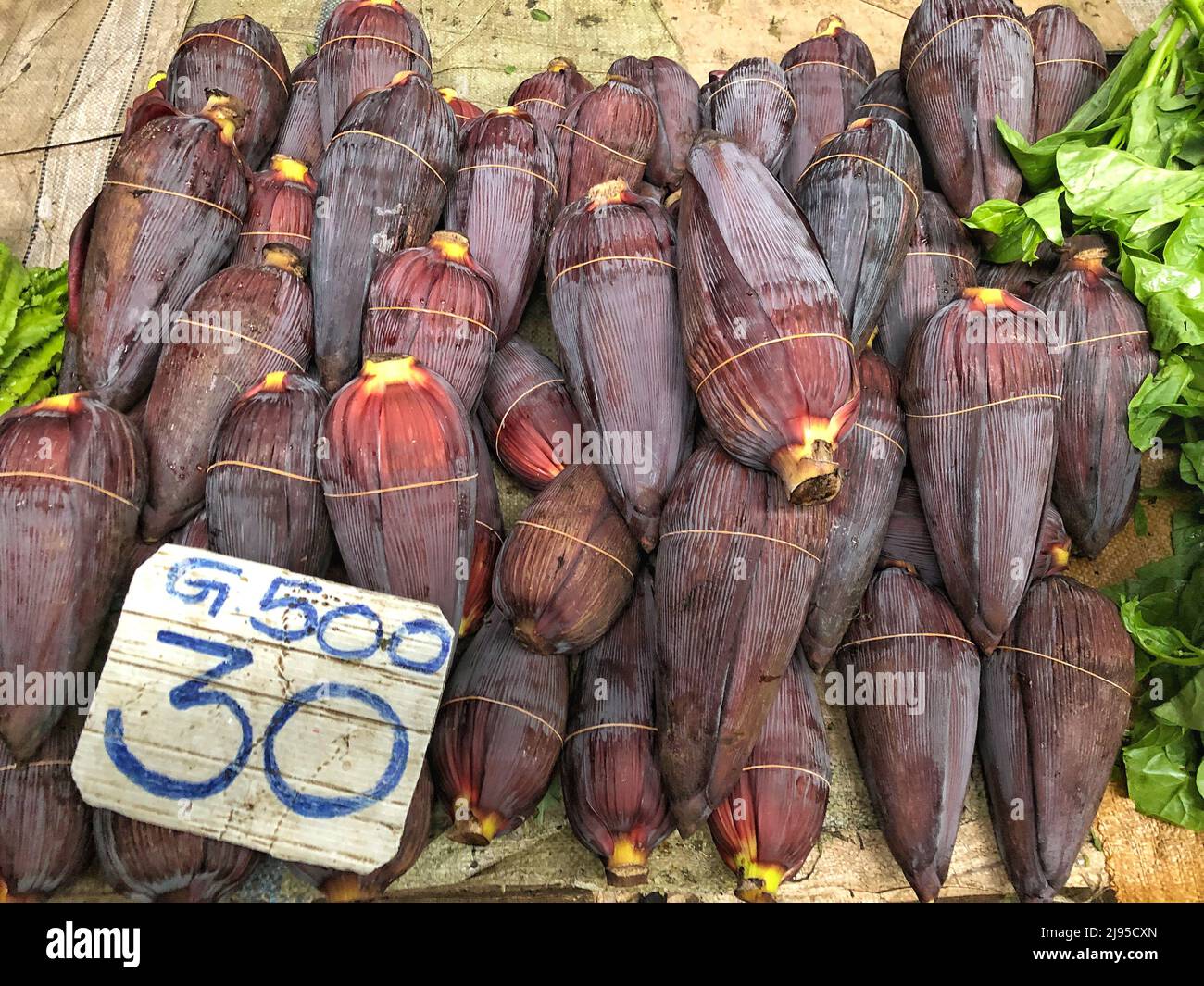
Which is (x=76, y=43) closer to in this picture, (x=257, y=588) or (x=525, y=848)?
(x=257, y=588)

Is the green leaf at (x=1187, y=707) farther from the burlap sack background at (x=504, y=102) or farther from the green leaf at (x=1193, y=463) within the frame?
the green leaf at (x=1193, y=463)

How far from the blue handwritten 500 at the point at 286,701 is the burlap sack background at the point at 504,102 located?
0.45 metres

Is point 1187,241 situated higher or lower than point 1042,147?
lower

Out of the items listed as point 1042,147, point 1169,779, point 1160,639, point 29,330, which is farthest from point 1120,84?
point 29,330

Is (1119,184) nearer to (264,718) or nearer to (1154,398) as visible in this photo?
(1154,398)

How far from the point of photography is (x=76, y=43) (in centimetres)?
348

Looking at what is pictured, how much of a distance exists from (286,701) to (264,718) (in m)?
0.06

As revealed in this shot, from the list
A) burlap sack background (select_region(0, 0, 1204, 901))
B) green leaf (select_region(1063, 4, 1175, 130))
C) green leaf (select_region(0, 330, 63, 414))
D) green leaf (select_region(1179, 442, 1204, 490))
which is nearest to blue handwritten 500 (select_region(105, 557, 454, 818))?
burlap sack background (select_region(0, 0, 1204, 901))

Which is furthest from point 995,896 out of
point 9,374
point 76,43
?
point 76,43

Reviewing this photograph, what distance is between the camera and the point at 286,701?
5.74ft

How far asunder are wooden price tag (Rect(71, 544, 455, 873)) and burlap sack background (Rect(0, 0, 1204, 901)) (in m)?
0.42

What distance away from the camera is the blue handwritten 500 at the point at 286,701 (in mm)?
1719

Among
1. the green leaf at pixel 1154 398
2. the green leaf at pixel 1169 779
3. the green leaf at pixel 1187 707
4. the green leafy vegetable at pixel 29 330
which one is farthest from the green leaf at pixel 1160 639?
the green leafy vegetable at pixel 29 330

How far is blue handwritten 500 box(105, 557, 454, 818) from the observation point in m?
1.72
